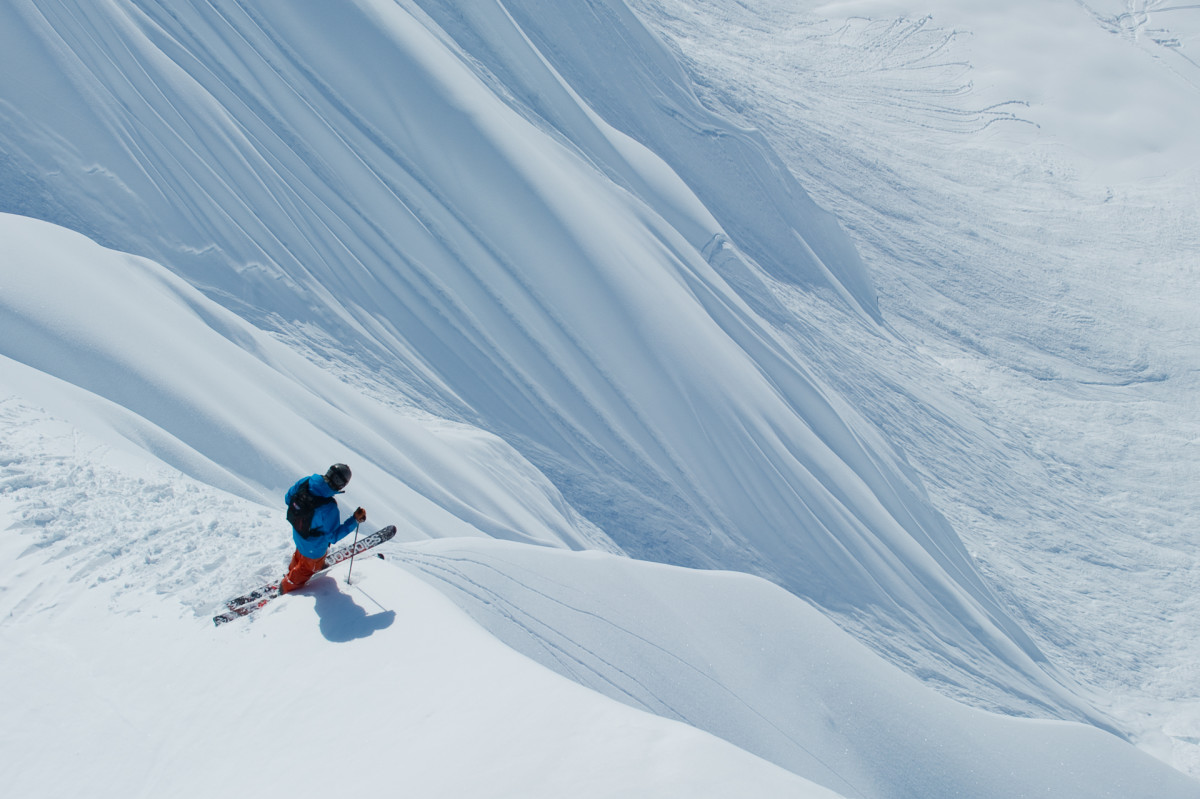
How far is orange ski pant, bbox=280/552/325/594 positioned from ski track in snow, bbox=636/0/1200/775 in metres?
12.2

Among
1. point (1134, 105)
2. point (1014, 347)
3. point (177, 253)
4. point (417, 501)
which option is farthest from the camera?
point (1134, 105)

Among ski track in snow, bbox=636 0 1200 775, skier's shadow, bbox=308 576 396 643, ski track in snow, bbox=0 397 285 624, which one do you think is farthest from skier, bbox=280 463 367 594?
ski track in snow, bbox=636 0 1200 775

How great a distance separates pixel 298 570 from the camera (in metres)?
5.02

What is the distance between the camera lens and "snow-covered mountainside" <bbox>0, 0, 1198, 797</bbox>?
440 centimetres

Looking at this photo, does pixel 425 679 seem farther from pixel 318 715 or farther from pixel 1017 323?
pixel 1017 323

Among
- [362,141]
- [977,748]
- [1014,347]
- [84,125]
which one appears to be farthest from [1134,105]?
[84,125]

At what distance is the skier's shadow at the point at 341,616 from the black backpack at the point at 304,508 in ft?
1.31

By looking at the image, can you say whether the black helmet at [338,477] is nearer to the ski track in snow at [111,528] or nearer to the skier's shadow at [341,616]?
the skier's shadow at [341,616]

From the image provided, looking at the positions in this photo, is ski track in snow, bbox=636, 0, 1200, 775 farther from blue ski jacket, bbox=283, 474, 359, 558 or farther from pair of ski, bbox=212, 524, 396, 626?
blue ski jacket, bbox=283, 474, 359, 558

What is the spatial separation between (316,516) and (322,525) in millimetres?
66

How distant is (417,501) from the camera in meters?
8.57

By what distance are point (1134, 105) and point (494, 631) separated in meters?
30.7


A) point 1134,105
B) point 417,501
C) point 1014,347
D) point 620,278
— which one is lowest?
point 417,501

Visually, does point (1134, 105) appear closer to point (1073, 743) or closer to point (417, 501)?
point (1073, 743)
